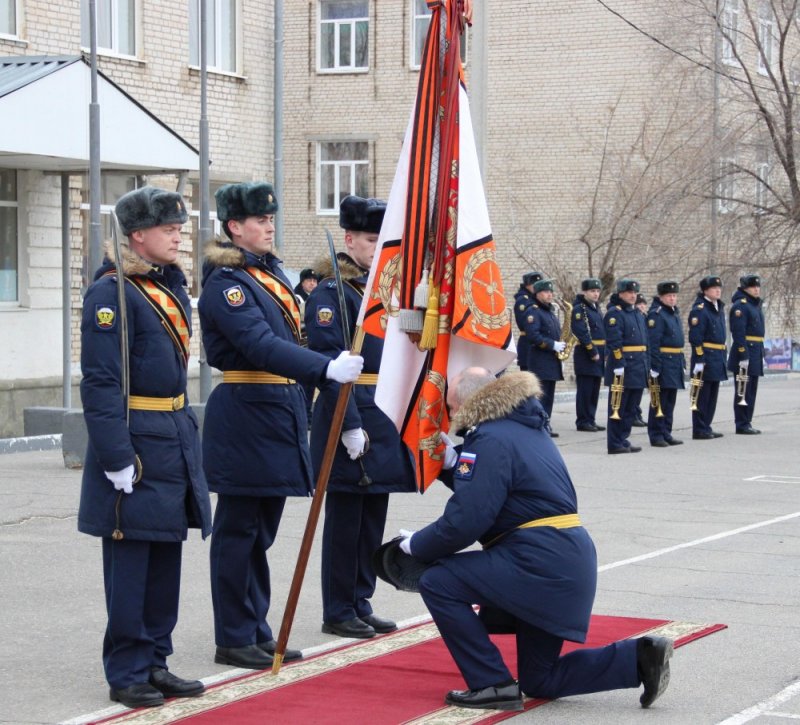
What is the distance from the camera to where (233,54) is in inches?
960

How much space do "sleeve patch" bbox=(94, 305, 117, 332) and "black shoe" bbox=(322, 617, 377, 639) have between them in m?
2.15

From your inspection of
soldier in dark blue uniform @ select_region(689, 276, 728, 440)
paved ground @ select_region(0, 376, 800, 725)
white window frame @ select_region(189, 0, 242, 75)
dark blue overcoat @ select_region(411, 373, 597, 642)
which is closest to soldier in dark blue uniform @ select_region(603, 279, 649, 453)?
soldier in dark blue uniform @ select_region(689, 276, 728, 440)

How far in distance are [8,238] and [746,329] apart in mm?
9526

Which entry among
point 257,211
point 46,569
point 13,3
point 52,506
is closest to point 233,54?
point 13,3

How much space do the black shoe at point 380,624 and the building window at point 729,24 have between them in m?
17.7

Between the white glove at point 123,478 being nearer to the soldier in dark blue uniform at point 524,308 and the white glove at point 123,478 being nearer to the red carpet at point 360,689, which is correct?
the red carpet at point 360,689

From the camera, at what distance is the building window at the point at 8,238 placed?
18.7 meters

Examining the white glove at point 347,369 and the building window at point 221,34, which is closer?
the white glove at point 347,369

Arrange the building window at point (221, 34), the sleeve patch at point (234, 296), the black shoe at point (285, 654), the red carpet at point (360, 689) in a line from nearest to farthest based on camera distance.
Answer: the red carpet at point (360, 689)
the sleeve patch at point (234, 296)
the black shoe at point (285, 654)
the building window at point (221, 34)

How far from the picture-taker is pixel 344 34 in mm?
32812

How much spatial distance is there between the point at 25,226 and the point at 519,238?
15.2 m

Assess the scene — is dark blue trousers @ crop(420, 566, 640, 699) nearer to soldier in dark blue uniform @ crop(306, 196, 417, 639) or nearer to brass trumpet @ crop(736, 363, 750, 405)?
soldier in dark blue uniform @ crop(306, 196, 417, 639)

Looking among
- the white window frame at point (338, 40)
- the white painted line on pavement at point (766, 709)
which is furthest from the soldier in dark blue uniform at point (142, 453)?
the white window frame at point (338, 40)

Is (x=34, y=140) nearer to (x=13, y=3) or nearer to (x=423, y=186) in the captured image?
(x=13, y=3)
